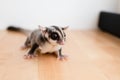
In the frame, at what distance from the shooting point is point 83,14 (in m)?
2.10

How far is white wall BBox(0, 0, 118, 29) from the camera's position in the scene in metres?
1.99

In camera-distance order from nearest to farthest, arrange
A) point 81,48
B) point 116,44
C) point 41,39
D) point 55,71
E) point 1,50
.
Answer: point 55,71 → point 41,39 → point 1,50 → point 81,48 → point 116,44

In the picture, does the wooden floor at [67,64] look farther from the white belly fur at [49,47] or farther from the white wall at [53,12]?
the white wall at [53,12]

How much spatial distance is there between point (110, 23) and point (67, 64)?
0.98 m

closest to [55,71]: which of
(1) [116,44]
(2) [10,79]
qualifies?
(2) [10,79]

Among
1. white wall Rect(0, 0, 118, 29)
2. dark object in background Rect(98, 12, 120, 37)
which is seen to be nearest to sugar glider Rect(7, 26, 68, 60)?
dark object in background Rect(98, 12, 120, 37)

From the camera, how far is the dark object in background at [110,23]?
5.44 ft

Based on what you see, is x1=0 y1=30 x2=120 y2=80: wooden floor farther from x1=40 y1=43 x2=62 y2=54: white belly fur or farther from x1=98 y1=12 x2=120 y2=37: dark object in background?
x1=98 y1=12 x2=120 y2=37: dark object in background

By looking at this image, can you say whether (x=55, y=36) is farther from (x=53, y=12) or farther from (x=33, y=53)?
(x=53, y=12)

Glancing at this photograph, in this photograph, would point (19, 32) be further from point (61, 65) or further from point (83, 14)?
point (61, 65)

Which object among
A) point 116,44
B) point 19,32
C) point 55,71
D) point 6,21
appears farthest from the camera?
point 6,21

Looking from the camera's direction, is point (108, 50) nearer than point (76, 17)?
Yes

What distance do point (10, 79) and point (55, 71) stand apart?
218 mm

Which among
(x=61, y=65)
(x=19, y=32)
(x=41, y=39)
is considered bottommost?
(x=19, y=32)
